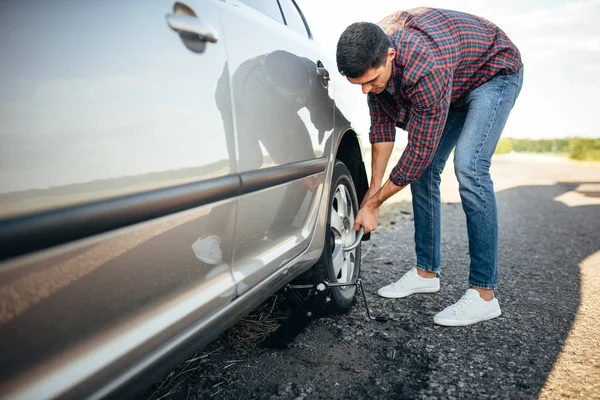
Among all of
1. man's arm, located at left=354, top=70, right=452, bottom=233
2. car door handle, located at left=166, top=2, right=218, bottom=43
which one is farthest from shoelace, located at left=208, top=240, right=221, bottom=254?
man's arm, located at left=354, top=70, right=452, bottom=233

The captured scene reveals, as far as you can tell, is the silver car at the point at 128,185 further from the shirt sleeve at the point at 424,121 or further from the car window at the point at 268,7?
the shirt sleeve at the point at 424,121

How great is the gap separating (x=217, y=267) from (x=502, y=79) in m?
1.84

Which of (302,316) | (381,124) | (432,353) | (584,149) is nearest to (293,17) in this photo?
(381,124)

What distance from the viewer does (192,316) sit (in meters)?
1.15

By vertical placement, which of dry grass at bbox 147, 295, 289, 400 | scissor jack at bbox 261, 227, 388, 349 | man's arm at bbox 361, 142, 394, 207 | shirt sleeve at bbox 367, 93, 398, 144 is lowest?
dry grass at bbox 147, 295, 289, 400

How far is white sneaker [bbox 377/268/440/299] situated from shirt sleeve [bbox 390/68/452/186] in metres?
0.79

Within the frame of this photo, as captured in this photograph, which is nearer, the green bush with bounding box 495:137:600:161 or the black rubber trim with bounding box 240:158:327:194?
the black rubber trim with bounding box 240:158:327:194

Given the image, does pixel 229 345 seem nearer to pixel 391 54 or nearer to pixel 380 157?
pixel 380 157

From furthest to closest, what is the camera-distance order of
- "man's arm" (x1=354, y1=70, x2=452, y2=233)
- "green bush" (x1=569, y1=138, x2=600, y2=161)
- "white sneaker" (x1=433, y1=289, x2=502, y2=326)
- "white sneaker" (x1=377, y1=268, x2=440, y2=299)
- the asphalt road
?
1. "green bush" (x1=569, y1=138, x2=600, y2=161)
2. "white sneaker" (x1=377, y1=268, x2=440, y2=299)
3. "white sneaker" (x1=433, y1=289, x2=502, y2=326)
4. "man's arm" (x1=354, y1=70, x2=452, y2=233)
5. the asphalt road

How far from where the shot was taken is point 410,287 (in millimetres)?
2717

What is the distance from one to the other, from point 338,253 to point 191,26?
5.15 ft

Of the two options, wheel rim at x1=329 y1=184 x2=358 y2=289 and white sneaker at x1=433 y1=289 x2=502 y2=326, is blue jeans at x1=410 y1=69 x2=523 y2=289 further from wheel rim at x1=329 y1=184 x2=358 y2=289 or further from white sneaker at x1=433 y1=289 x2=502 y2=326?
wheel rim at x1=329 y1=184 x2=358 y2=289

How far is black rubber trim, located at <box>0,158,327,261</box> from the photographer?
0.75 meters

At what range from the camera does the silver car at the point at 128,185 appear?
76 cm
